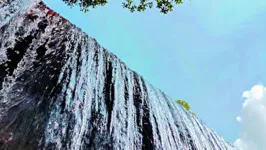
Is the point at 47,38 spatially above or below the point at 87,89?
above

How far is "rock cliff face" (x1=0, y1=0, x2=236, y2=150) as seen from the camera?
2.83 meters

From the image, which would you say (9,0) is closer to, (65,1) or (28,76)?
(28,76)

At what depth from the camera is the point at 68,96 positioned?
325cm

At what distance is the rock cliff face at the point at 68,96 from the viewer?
283 cm

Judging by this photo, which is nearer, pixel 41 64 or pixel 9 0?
pixel 41 64

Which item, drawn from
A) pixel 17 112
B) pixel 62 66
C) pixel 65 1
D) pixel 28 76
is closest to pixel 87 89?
pixel 62 66

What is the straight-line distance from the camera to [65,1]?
32.5 feet

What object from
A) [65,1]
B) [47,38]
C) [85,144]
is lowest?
[85,144]

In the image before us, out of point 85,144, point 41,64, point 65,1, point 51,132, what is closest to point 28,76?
point 41,64

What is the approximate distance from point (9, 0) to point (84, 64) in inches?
49.5

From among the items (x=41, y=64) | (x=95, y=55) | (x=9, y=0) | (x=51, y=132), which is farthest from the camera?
(x=95, y=55)

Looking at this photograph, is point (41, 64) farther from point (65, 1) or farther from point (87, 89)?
point (65, 1)

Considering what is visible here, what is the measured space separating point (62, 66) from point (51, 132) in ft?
3.35

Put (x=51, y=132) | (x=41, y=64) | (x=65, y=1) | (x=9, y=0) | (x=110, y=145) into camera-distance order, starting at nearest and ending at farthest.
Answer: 1. (x=51, y=132)
2. (x=110, y=145)
3. (x=41, y=64)
4. (x=9, y=0)
5. (x=65, y=1)
